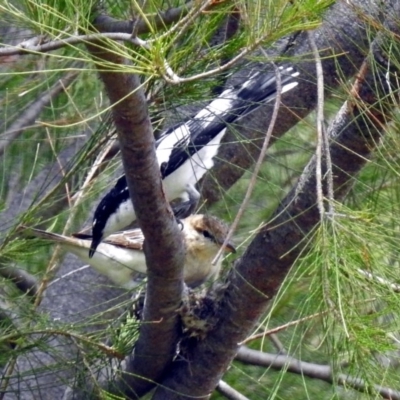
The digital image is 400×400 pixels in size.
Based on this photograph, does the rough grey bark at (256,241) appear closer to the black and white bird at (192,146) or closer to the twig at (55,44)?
the black and white bird at (192,146)

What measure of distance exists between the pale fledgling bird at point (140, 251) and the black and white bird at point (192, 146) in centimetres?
11

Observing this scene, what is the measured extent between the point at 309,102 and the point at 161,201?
1.98 ft

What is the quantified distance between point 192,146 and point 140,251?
2.29 ft

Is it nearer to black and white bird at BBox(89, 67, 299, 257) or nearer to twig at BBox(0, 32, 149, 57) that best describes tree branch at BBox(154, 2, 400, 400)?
black and white bird at BBox(89, 67, 299, 257)

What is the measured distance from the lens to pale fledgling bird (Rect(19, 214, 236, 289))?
238 centimetres

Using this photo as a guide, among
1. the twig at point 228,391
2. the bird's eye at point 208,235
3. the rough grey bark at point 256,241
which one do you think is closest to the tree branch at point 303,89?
the rough grey bark at point 256,241

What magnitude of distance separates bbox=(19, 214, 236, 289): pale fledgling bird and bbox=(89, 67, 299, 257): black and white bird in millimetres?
107

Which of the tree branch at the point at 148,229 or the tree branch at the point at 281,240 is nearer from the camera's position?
the tree branch at the point at 148,229

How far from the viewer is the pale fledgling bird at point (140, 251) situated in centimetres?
238

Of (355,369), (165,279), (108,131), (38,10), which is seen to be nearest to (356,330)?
(355,369)

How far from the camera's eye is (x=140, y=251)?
2.55 metres

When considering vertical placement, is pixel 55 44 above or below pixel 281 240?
above

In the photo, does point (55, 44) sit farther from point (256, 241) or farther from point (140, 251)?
point (140, 251)

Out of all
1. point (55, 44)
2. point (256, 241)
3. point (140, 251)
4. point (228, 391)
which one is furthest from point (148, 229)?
point (140, 251)
